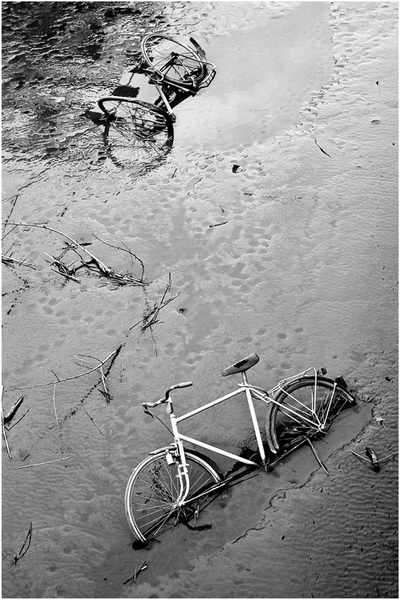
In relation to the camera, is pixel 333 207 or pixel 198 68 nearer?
pixel 333 207

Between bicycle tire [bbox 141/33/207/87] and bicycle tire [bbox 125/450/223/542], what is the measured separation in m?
5.85

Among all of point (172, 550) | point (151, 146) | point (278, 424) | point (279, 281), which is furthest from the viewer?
point (151, 146)

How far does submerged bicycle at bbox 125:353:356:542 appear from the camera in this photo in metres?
4.88

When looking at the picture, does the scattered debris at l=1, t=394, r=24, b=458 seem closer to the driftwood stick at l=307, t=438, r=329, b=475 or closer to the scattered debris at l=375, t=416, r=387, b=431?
the driftwood stick at l=307, t=438, r=329, b=475

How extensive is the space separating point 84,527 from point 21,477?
819 mm

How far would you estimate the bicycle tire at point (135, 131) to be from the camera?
27.8 feet

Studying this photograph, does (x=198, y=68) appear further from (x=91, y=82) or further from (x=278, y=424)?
(x=278, y=424)

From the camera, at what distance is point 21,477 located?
5.42 metres

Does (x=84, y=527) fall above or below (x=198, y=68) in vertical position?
below

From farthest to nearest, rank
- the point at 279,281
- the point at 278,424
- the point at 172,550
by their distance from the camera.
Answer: the point at 279,281, the point at 278,424, the point at 172,550

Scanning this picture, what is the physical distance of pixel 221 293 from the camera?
21.5 feet

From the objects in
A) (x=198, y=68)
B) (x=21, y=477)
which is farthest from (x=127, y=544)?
(x=198, y=68)

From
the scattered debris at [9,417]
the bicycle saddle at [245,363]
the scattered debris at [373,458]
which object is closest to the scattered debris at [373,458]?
the scattered debris at [373,458]

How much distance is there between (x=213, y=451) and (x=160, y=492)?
1.80 ft
